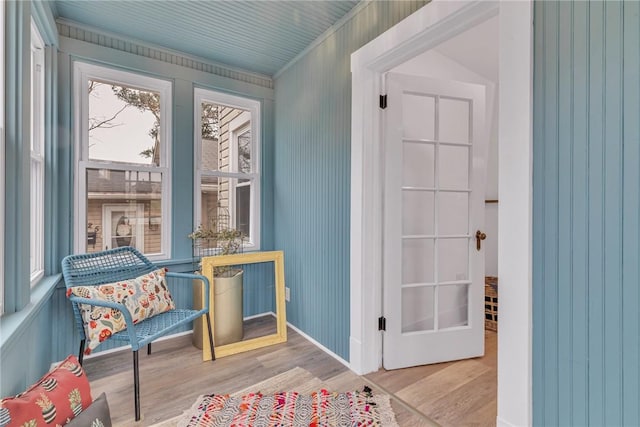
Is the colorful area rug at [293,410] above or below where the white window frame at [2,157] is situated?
below

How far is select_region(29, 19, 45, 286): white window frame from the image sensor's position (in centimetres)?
191

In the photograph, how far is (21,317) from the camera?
4.28 feet

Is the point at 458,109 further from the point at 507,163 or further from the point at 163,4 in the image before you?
the point at 163,4

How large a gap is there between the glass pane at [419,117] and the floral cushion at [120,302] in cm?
200

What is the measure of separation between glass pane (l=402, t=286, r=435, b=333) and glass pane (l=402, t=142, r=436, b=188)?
74 centimetres

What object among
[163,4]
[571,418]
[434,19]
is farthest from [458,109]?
[163,4]

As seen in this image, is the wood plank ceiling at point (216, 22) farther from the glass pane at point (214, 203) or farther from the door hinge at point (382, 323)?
the door hinge at point (382, 323)

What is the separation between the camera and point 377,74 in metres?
2.01

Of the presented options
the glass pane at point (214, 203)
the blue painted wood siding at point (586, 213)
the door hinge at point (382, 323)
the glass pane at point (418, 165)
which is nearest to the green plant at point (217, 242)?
the glass pane at point (214, 203)

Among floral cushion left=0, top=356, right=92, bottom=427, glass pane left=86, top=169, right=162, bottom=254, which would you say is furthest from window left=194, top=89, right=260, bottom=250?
floral cushion left=0, top=356, right=92, bottom=427

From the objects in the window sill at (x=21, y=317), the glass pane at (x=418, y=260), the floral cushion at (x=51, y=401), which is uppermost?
the glass pane at (x=418, y=260)

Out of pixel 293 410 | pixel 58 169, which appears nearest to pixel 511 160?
pixel 293 410

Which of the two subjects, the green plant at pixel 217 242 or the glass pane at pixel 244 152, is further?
the glass pane at pixel 244 152

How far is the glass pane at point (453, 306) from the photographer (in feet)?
7.16
